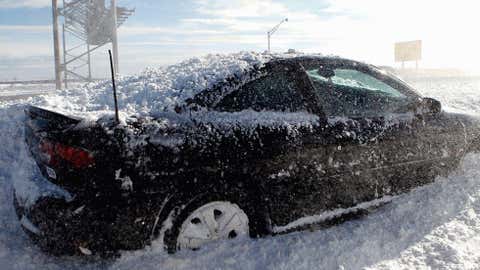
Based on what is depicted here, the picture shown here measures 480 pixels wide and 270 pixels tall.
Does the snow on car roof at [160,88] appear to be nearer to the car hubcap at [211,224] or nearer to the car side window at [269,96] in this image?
the car side window at [269,96]

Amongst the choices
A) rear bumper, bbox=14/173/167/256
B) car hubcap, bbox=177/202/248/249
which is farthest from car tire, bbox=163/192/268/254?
rear bumper, bbox=14/173/167/256

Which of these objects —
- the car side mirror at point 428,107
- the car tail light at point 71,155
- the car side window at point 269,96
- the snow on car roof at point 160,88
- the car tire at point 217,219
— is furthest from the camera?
the car side mirror at point 428,107

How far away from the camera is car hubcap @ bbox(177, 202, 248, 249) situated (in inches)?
114

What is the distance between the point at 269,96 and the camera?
10.7ft

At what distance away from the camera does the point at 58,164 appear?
8.67 ft

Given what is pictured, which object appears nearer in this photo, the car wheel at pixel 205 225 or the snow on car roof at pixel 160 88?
the car wheel at pixel 205 225

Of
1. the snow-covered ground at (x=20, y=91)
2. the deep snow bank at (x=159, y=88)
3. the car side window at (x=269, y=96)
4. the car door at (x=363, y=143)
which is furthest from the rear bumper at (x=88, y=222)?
the snow-covered ground at (x=20, y=91)

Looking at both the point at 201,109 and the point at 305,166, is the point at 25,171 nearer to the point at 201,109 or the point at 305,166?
the point at 201,109

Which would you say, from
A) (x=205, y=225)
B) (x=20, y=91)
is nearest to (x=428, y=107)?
(x=205, y=225)

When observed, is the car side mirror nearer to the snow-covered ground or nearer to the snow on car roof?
the snow on car roof

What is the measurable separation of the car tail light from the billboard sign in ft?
132

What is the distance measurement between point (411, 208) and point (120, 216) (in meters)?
2.60

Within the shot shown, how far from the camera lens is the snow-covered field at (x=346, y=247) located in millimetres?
2861

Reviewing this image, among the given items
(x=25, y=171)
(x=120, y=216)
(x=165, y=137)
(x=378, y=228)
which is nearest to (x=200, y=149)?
(x=165, y=137)
